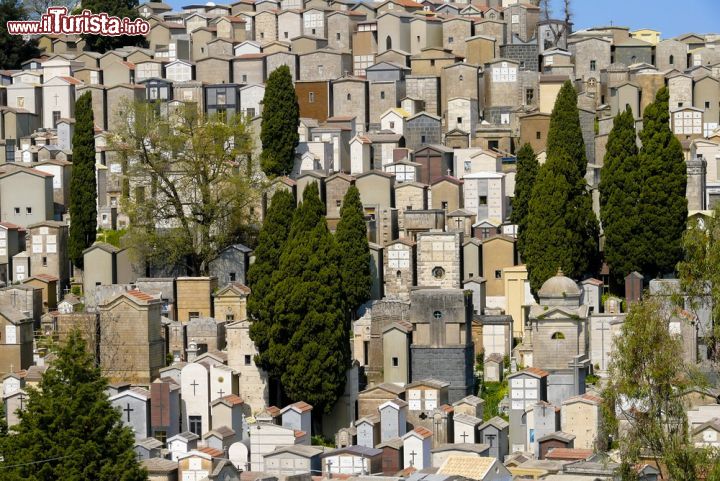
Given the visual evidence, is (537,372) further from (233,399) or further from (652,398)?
(652,398)

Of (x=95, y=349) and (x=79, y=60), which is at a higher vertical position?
(x=79, y=60)

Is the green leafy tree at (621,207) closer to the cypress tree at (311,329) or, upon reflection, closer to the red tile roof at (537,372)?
the red tile roof at (537,372)

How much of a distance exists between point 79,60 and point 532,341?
106 feet

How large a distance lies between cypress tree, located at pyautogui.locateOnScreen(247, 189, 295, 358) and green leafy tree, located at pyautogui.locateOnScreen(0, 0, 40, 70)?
3071 centimetres

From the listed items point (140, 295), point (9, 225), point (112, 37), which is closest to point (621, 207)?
point (140, 295)

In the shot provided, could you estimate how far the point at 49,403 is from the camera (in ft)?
144

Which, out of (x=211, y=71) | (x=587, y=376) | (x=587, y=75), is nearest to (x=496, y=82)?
(x=587, y=75)

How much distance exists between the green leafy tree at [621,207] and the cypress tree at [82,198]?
14808mm

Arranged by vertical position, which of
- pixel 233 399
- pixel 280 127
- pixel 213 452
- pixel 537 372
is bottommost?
pixel 213 452

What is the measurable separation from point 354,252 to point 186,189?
6.64 m

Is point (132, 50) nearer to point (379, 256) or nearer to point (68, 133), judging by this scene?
point (68, 133)

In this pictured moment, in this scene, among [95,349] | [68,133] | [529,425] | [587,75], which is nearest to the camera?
[529,425]

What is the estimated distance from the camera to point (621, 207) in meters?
59.7

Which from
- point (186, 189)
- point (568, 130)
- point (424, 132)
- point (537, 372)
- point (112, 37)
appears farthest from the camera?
point (112, 37)
